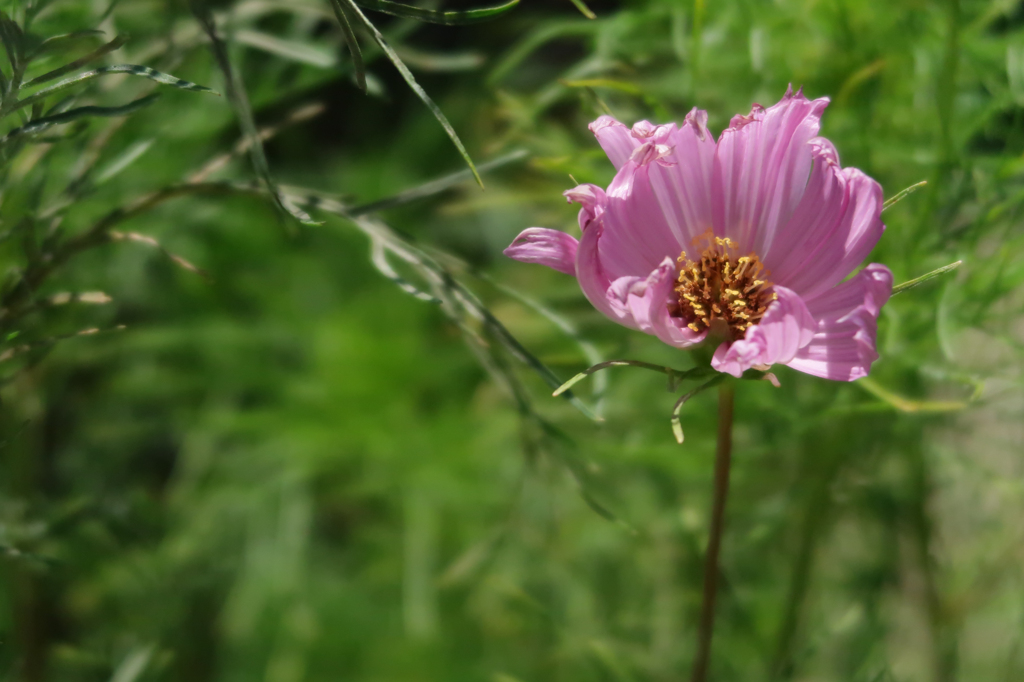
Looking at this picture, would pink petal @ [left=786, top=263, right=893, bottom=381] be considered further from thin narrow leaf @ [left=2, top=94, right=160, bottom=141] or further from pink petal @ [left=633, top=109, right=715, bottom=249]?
thin narrow leaf @ [left=2, top=94, right=160, bottom=141]

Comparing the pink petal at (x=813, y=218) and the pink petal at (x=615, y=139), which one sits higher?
the pink petal at (x=615, y=139)

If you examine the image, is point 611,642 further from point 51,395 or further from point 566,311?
point 51,395

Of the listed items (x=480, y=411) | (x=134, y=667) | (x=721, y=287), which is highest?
(x=721, y=287)

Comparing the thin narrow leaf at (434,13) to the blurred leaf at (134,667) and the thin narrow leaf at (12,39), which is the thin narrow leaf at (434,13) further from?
the blurred leaf at (134,667)

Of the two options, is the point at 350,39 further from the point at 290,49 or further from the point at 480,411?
the point at 480,411

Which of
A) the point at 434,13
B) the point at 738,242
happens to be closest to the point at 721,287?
the point at 738,242

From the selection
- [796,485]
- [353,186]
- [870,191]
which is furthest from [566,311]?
[353,186]

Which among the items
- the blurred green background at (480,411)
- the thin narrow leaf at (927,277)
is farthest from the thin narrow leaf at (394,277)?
the thin narrow leaf at (927,277)

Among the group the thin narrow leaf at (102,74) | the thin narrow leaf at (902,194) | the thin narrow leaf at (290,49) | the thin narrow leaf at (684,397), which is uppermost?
the thin narrow leaf at (102,74)
